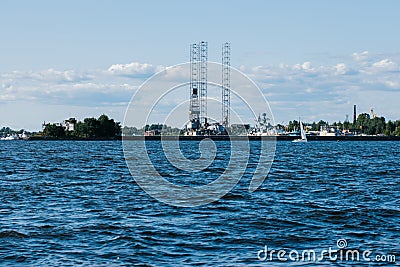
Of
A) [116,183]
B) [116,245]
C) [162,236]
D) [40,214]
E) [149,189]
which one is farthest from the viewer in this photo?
[116,183]

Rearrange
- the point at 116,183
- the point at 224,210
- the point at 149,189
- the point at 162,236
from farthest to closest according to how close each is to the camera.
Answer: the point at 116,183, the point at 149,189, the point at 224,210, the point at 162,236

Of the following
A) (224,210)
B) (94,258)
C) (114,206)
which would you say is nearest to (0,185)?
(114,206)

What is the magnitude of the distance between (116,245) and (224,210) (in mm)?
11122

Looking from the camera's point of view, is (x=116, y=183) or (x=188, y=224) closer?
(x=188, y=224)

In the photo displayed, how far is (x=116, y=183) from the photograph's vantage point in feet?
179

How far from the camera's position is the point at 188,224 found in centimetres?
3238

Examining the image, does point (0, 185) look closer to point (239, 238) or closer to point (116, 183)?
point (116, 183)

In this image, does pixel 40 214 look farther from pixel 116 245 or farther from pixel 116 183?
pixel 116 183

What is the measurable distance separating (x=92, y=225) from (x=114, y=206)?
6940mm

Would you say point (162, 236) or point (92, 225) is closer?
point (162, 236)

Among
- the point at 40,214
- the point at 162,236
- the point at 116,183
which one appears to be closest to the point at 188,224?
the point at 162,236

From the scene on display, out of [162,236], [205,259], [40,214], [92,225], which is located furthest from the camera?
[40,214]

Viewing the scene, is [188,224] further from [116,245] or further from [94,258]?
[94,258]

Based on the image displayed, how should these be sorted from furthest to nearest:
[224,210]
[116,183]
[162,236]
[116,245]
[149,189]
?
[116,183], [149,189], [224,210], [162,236], [116,245]
